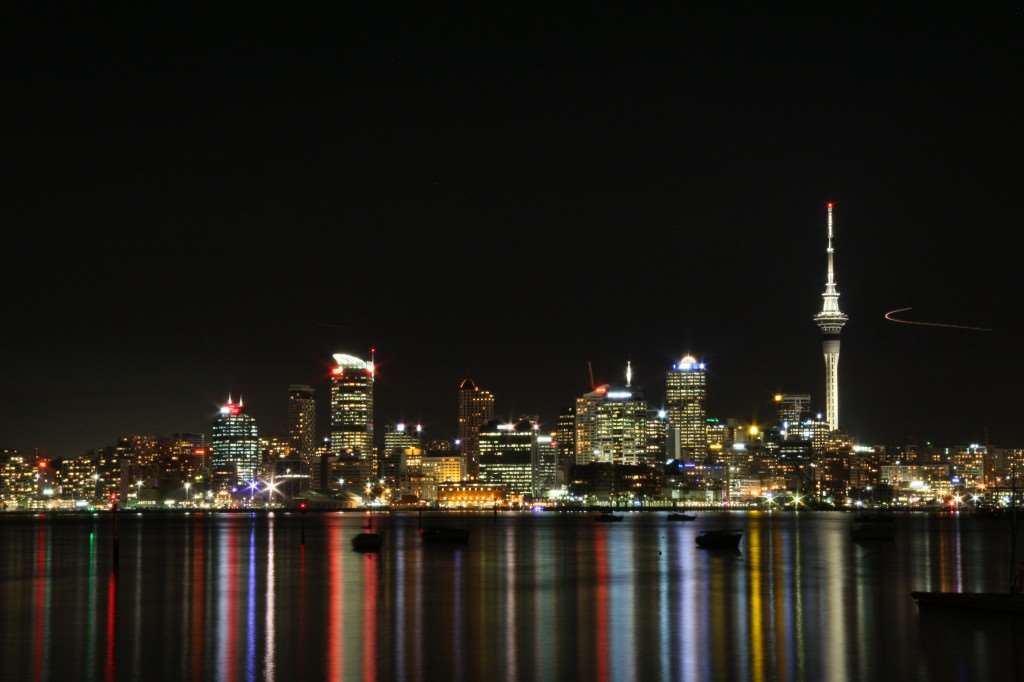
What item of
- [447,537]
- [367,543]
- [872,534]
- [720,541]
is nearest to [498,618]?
[367,543]

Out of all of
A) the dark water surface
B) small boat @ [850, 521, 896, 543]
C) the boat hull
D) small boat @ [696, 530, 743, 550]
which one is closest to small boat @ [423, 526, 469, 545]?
the boat hull

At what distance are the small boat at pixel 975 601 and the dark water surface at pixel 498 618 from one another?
4.13 feet

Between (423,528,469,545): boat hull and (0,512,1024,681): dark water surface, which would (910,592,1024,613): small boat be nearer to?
(0,512,1024,681): dark water surface

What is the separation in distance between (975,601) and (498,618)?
55.7ft

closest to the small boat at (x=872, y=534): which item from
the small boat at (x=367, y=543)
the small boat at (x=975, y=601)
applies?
the small boat at (x=367, y=543)

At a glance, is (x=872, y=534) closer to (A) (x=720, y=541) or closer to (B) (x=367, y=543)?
(A) (x=720, y=541)

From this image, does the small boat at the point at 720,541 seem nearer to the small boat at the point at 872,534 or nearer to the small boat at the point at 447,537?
the small boat at the point at 872,534

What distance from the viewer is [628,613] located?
1969 inches

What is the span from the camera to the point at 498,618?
48.7m

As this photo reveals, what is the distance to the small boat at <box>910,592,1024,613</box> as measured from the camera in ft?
152

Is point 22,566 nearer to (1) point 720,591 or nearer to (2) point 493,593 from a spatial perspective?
(2) point 493,593

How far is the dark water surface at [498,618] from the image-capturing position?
1447 inches

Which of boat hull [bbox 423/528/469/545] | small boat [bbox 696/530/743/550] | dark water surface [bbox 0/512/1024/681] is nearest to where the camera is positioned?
dark water surface [bbox 0/512/1024/681]

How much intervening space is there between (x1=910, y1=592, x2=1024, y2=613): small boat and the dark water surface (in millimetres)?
1258
